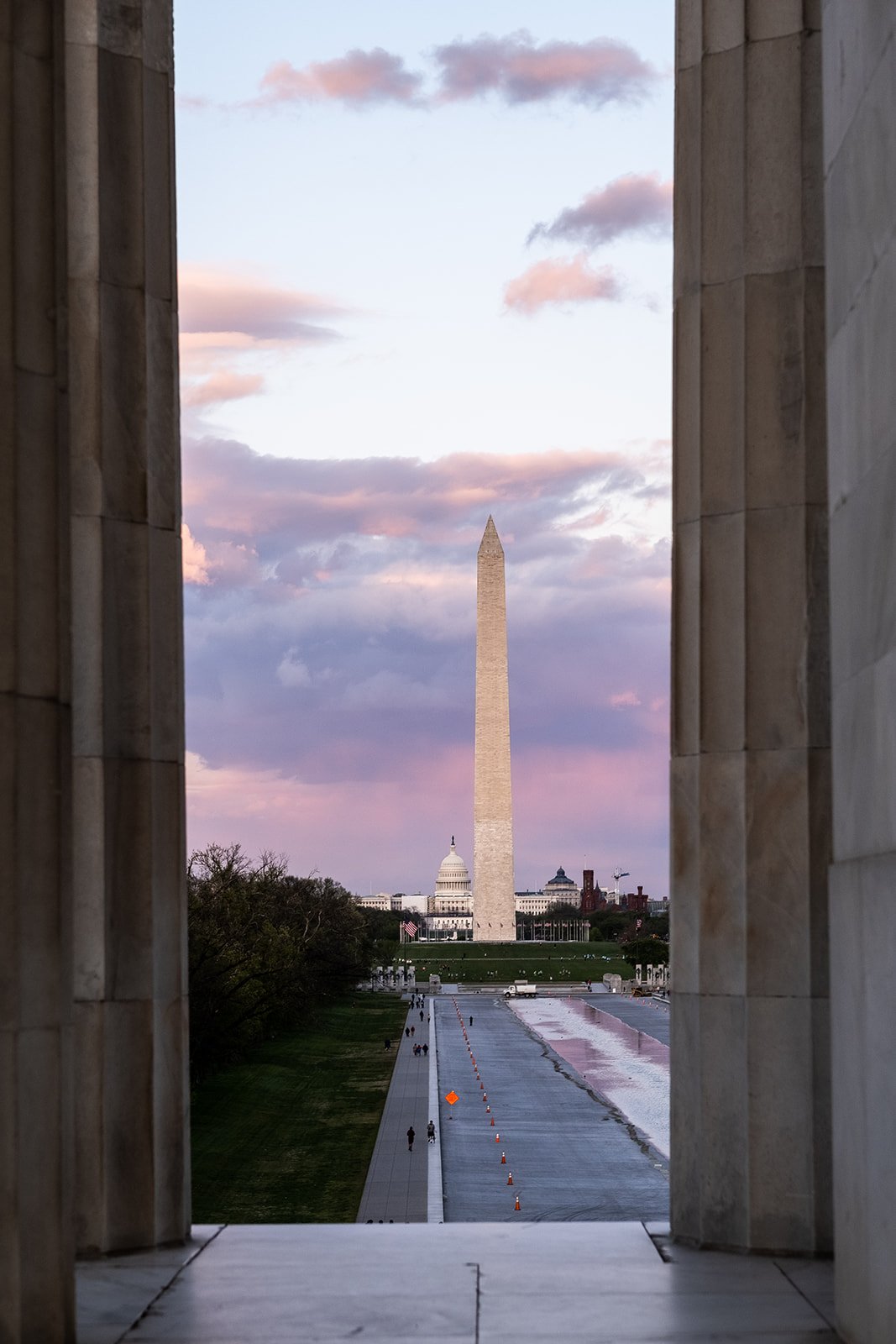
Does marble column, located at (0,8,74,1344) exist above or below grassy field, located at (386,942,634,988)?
above

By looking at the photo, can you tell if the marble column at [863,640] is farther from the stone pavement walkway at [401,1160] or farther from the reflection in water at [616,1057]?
the reflection in water at [616,1057]

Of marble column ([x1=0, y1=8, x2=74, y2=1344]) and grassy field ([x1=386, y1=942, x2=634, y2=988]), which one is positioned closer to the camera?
marble column ([x1=0, y1=8, x2=74, y2=1344])

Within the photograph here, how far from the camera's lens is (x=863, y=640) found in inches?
379

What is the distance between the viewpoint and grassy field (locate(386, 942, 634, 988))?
138000 millimetres

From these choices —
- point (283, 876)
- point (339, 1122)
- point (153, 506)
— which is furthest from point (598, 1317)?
point (283, 876)

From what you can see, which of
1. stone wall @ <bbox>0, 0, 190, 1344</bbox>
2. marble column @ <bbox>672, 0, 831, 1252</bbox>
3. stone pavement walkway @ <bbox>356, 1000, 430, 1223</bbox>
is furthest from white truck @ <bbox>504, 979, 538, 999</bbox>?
stone wall @ <bbox>0, 0, 190, 1344</bbox>

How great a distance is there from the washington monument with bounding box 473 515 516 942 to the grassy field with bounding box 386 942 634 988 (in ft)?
25.8

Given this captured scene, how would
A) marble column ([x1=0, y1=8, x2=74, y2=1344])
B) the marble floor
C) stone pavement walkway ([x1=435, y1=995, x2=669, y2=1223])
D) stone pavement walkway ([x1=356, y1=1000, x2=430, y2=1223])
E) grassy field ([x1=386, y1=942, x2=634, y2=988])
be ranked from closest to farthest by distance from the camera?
1. marble column ([x1=0, y1=8, x2=74, y2=1344])
2. the marble floor
3. stone pavement walkway ([x1=356, y1=1000, x2=430, y2=1223])
4. stone pavement walkway ([x1=435, y1=995, x2=669, y2=1223])
5. grassy field ([x1=386, y1=942, x2=634, y2=988])

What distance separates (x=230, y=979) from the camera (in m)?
55.7

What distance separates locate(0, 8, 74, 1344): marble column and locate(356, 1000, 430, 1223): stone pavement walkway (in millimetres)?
19682

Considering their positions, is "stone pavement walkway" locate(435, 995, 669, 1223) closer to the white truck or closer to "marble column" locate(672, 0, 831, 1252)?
"marble column" locate(672, 0, 831, 1252)

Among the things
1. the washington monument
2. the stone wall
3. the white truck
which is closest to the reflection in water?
the white truck

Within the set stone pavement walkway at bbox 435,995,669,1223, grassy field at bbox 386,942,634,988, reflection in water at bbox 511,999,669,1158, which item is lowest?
grassy field at bbox 386,942,634,988

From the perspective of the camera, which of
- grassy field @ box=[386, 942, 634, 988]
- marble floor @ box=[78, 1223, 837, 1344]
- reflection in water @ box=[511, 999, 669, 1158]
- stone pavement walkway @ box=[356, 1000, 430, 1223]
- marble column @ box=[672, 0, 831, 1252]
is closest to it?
marble floor @ box=[78, 1223, 837, 1344]
